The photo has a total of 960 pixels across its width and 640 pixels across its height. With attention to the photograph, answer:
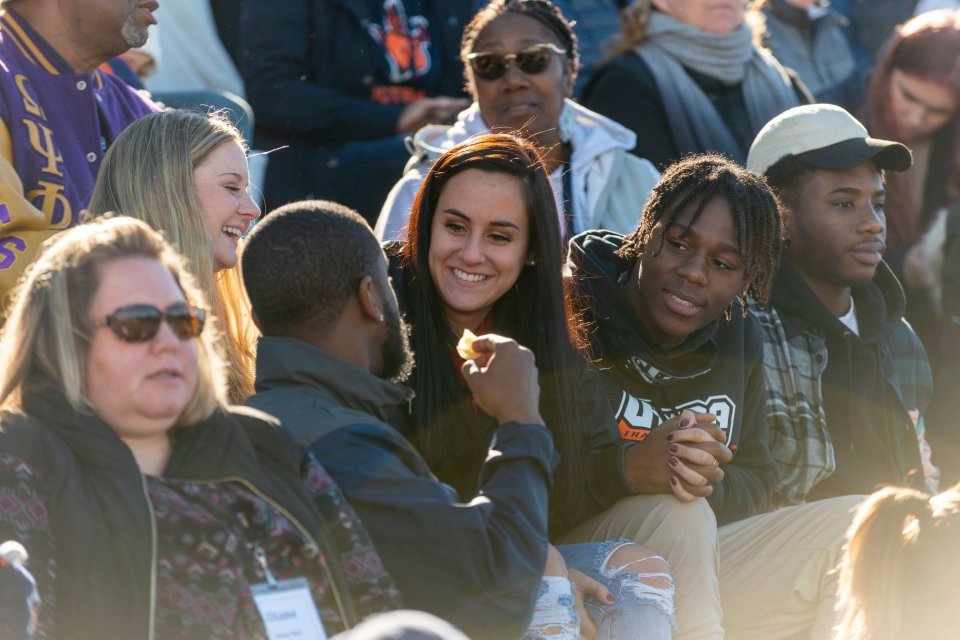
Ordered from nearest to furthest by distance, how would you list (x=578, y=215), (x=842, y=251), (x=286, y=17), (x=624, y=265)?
1. (x=624, y=265)
2. (x=842, y=251)
3. (x=578, y=215)
4. (x=286, y=17)

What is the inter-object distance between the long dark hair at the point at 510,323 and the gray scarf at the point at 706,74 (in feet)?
5.97

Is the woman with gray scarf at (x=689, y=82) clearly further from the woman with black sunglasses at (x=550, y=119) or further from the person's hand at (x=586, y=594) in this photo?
the person's hand at (x=586, y=594)

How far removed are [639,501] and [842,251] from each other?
59.0 inches

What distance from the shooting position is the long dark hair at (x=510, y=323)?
3.76 m

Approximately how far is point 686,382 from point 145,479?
1.95 metres

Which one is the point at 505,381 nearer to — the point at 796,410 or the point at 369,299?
the point at 369,299

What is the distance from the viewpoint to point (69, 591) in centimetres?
249

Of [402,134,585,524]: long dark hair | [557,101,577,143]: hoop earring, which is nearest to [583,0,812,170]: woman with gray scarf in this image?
[557,101,577,143]: hoop earring

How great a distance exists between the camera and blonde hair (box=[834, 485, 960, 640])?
9.78 feet

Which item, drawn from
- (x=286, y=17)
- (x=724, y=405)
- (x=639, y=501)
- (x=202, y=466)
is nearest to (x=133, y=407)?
(x=202, y=466)

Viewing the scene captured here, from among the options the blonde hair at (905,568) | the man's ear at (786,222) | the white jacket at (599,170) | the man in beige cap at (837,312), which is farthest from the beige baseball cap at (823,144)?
the blonde hair at (905,568)

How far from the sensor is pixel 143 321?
2.67 m

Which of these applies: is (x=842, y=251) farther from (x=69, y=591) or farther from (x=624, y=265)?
(x=69, y=591)

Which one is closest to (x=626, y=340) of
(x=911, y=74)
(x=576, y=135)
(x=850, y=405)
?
(x=850, y=405)
